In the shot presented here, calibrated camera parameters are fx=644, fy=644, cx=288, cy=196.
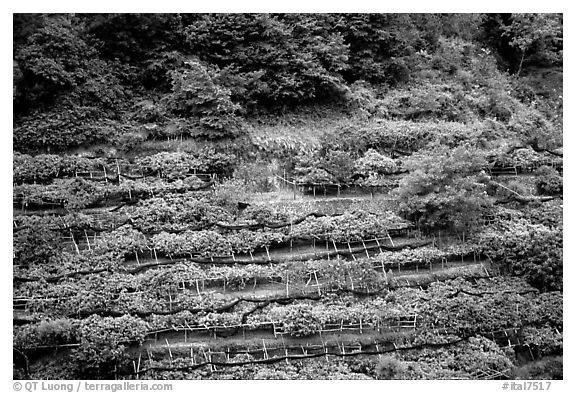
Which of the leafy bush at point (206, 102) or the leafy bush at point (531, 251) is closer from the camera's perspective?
the leafy bush at point (531, 251)

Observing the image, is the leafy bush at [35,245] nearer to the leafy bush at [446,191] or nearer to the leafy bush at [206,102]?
the leafy bush at [206,102]

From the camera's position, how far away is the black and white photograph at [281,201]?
10.5m

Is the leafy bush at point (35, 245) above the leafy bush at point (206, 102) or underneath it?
underneath

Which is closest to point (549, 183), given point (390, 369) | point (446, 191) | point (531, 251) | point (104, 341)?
point (531, 251)

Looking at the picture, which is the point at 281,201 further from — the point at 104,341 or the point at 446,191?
the point at 104,341

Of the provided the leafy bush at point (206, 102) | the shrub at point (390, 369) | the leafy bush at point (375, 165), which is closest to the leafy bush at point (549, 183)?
the leafy bush at point (375, 165)

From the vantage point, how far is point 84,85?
14.7 meters

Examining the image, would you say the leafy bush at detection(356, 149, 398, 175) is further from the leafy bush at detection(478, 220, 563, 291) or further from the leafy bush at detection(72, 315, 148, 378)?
the leafy bush at detection(72, 315, 148, 378)

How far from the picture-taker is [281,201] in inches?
535

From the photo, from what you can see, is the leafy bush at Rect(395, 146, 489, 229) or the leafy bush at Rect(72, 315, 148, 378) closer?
the leafy bush at Rect(72, 315, 148, 378)

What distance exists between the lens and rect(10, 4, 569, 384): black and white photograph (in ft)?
34.4

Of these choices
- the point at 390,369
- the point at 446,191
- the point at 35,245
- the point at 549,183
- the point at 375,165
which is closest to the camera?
the point at 390,369

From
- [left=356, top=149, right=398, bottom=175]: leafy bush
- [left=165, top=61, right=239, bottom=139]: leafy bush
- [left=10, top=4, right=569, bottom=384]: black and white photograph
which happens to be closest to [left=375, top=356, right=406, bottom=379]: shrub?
[left=10, top=4, right=569, bottom=384]: black and white photograph
